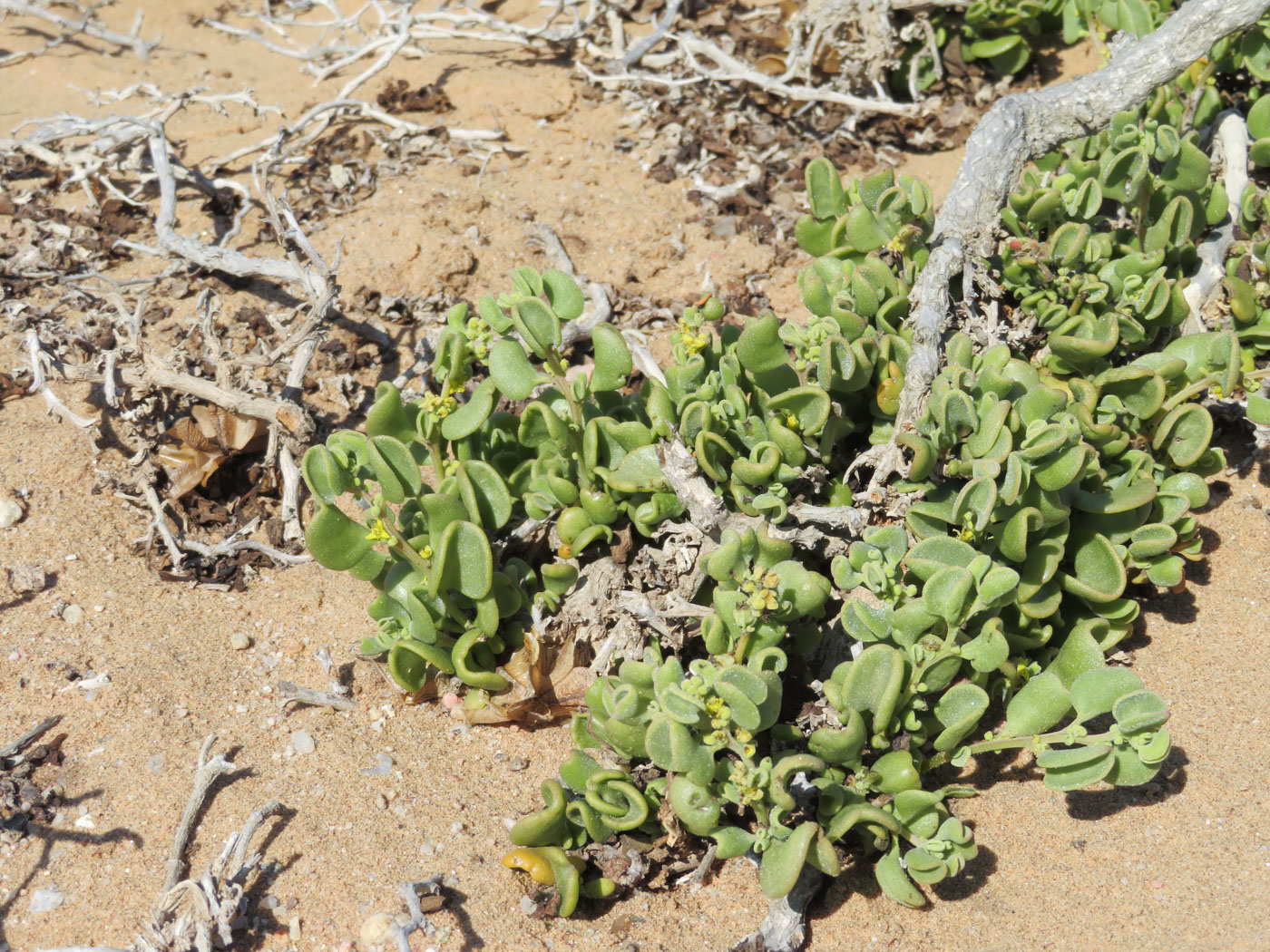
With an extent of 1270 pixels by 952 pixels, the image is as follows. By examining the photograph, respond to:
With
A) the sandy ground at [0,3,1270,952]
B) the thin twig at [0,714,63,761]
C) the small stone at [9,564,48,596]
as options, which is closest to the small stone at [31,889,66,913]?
the sandy ground at [0,3,1270,952]

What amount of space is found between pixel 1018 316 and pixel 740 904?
6.74 ft

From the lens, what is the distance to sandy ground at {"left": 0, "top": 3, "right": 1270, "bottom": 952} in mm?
2402

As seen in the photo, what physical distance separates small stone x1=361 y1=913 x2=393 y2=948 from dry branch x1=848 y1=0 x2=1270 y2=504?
222 cm

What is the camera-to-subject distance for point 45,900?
242 cm

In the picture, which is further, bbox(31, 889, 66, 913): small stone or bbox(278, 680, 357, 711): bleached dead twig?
bbox(278, 680, 357, 711): bleached dead twig

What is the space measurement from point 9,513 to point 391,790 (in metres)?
1.67

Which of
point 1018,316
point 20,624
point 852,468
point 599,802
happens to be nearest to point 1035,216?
point 1018,316

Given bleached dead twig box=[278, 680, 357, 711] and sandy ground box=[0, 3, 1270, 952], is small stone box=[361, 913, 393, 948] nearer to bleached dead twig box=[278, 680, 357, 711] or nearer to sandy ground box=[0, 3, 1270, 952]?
sandy ground box=[0, 3, 1270, 952]

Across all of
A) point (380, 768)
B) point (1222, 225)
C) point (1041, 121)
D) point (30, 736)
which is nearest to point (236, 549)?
point (30, 736)

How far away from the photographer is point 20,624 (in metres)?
3.05

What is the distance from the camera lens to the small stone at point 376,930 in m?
2.38

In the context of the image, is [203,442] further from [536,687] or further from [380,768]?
[536,687]

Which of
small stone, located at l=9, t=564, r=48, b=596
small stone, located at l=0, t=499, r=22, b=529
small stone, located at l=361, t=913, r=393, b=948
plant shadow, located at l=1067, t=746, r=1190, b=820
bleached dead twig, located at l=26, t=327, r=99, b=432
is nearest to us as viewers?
small stone, located at l=361, t=913, r=393, b=948

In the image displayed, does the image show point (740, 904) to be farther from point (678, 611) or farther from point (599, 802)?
point (678, 611)
